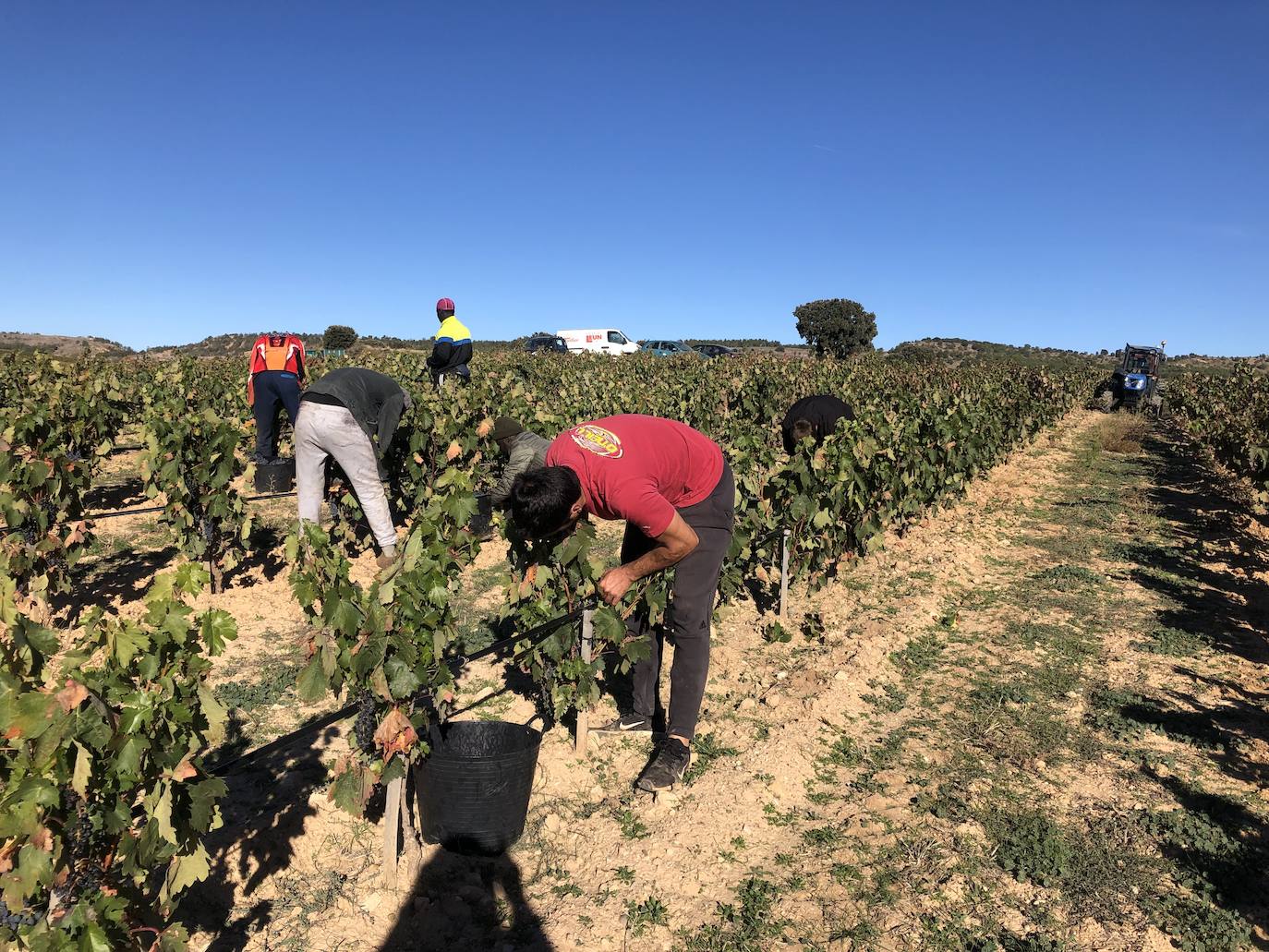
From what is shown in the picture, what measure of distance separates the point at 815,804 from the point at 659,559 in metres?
1.59

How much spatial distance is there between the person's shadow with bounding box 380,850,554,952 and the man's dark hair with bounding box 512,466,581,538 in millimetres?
1452

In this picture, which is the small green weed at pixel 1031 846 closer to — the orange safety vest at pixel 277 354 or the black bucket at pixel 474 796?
the black bucket at pixel 474 796

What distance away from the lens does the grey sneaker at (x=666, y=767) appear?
134 inches

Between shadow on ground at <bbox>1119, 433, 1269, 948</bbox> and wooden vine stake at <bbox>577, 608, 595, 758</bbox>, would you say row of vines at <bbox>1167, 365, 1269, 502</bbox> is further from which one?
wooden vine stake at <bbox>577, 608, 595, 758</bbox>

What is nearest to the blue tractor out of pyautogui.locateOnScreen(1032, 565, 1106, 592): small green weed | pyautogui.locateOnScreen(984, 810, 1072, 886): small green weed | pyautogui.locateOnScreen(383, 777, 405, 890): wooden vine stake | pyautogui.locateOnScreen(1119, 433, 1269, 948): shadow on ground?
pyautogui.locateOnScreen(1119, 433, 1269, 948): shadow on ground

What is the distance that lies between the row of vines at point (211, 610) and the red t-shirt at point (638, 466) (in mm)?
626

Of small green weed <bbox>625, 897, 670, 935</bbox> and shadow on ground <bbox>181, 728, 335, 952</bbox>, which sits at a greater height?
shadow on ground <bbox>181, 728, 335, 952</bbox>

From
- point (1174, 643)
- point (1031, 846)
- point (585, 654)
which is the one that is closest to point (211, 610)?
point (585, 654)

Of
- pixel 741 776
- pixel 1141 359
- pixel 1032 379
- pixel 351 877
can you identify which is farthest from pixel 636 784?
pixel 1141 359

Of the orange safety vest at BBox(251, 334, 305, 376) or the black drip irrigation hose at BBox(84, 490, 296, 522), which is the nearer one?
the black drip irrigation hose at BBox(84, 490, 296, 522)

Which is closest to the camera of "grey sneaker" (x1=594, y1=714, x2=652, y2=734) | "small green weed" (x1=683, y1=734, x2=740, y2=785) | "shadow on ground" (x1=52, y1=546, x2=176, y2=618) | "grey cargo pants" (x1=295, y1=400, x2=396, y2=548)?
"small green weed" (x1=683, y1=734, x2=740, y2=785)

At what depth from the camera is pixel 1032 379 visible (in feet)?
64.8

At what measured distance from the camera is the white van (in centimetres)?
3106

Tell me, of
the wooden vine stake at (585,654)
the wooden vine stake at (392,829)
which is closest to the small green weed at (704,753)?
the wooden vine stake at (585,654)
